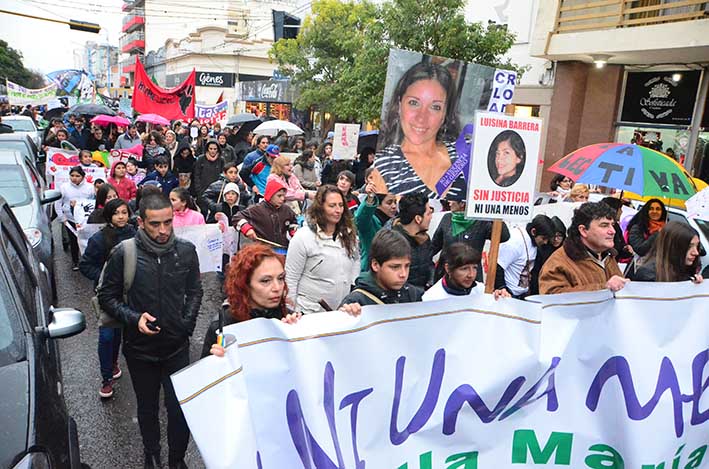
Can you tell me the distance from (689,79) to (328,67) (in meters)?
17.6

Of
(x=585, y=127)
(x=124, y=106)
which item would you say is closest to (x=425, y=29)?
(x=585, y=127)

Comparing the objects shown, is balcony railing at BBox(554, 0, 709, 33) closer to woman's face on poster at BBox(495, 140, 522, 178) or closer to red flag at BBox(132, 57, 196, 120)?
red flag at BBox(132, 57, 196, 120)

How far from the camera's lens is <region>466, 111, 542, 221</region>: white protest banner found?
3238 mm

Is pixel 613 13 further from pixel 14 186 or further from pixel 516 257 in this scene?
pixel 14 186

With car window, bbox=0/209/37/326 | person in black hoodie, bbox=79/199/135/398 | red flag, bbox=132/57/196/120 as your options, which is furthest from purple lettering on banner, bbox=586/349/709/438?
red flag, bbox=132/57/196/120

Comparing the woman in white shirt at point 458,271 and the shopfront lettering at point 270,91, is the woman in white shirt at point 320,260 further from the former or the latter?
the shopfront lettering at point 270,91

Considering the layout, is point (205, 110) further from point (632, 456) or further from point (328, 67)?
point (632, 456)

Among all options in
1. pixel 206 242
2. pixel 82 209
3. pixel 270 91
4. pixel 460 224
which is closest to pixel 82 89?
pixel 270 91

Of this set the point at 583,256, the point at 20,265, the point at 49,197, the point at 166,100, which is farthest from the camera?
the point at 166,100

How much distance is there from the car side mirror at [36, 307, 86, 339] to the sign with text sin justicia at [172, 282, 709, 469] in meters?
1.23

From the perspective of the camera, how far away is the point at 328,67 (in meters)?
28.6

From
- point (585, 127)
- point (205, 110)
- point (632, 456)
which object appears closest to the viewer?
point (632, 456)

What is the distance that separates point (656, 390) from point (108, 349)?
150 inches

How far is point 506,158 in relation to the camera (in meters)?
3.29
